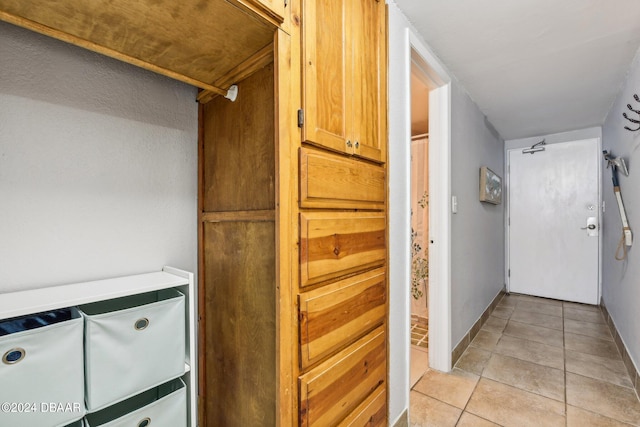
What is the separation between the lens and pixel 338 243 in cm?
107

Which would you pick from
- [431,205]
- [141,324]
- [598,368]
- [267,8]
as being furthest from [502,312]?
[267,8]

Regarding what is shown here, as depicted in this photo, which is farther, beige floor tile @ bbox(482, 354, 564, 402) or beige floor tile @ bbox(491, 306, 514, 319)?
beige floor tile @ bbox(491, 306, 514, 319)

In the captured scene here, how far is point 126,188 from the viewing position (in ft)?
3.86

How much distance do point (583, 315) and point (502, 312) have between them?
0.81 meters

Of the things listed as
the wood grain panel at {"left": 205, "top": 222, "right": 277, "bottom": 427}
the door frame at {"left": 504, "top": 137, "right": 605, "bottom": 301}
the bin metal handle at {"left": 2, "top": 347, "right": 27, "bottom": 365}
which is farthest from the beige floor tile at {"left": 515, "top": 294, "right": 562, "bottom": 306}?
Result: the bin metal handle at {"left": 2, "top": 347, "right": 27, "bottom": 365}

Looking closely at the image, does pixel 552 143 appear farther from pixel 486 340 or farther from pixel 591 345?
pixel 486 340

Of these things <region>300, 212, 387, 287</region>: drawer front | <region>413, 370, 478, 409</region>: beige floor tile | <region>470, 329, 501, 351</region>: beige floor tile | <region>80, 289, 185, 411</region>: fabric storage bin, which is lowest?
<region>413, 370, 478, 409</region>: beige floor tile

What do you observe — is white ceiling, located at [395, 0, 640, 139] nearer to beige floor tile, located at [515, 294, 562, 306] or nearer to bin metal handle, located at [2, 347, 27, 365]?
bin metal handle, located at [2, 347, 27, 365]

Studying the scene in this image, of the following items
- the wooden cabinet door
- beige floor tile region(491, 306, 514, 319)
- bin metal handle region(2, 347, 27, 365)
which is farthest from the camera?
beige floor tile region(491, 306, 514, 319)

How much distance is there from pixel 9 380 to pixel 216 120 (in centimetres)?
104

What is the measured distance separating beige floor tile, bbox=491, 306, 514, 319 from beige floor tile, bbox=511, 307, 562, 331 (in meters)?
0.05

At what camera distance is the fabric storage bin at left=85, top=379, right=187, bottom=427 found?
36.6 inches

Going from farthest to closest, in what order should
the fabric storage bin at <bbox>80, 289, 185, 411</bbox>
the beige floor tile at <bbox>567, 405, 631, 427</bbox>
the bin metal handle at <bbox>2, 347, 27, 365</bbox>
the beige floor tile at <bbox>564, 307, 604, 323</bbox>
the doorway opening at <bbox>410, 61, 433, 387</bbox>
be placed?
the beige floor tile at <bbox>564, 307, 604, 323</bbox> < the doorway opening at <bbox>410, 61, 433, 387</bbox> < the beige floor tile at <bbox>567, 405, 631, 427</bbox> < the fabric storage bin at <bbox>80, 289, 185, 411</bbox> < the bin metal handle at <bbox>2, 347, 27, 365</bbox>

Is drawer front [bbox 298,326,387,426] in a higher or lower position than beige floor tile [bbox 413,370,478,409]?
higher
